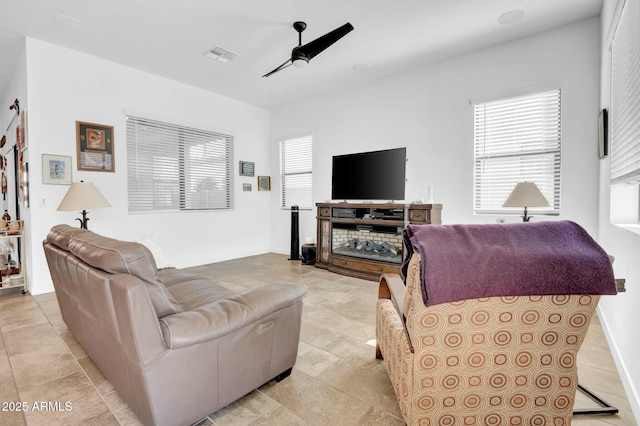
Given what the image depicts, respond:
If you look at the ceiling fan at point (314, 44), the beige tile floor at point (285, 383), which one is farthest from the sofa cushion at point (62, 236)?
the ceiling fan at point (314, 44)

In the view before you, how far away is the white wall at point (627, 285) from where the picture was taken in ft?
5.40

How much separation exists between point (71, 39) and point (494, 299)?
491cm

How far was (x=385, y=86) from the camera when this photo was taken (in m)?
4.75

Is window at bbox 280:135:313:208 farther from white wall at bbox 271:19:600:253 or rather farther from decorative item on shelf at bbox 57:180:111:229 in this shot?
decorative item on shelf at bbox 57:180:111:229

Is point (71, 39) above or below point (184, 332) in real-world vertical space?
above

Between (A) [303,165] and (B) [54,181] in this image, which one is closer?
(B) [54,181]

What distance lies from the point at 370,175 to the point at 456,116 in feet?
4.49

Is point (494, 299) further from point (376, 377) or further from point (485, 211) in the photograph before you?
point (485, 211)

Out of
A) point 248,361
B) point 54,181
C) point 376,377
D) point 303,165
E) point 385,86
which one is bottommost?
point 376,377

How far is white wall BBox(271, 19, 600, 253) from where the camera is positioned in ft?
10.7

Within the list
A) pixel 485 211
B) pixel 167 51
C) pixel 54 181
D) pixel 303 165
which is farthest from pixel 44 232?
pixel 485 211

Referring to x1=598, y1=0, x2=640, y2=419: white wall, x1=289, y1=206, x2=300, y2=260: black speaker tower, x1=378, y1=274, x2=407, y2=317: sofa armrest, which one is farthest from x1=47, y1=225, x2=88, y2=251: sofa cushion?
x1=289, y1=206, x2=300, y2=260: black speaker tower

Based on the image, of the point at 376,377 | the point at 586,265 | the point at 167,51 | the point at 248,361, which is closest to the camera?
the point at 586,265

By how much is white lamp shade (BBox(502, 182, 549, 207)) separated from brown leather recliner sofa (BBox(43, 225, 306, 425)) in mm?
2404
